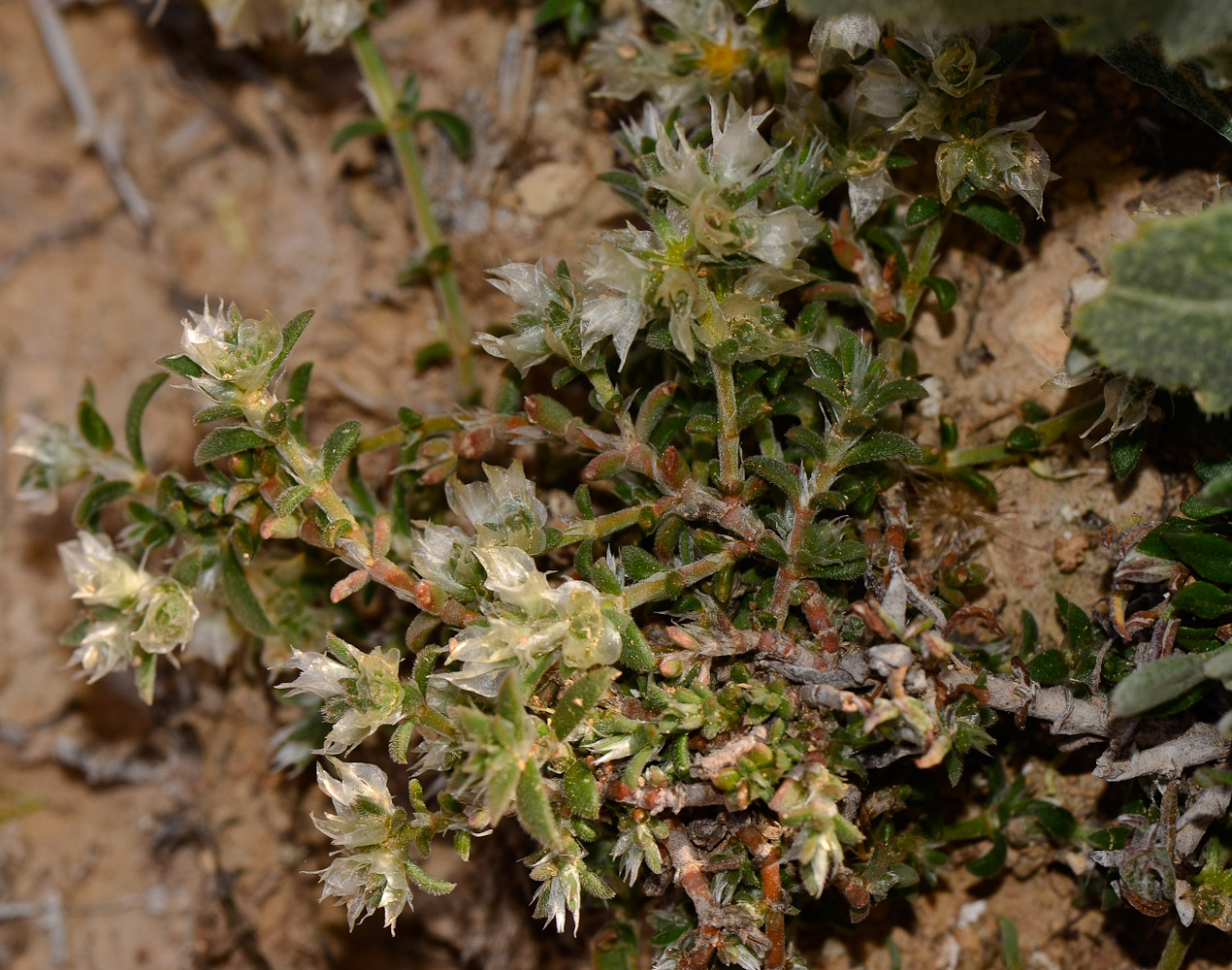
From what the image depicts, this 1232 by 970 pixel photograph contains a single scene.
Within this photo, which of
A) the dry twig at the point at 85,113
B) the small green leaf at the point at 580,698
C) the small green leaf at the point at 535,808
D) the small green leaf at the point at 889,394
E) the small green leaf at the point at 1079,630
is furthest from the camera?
the dry twig at the point at 85,113

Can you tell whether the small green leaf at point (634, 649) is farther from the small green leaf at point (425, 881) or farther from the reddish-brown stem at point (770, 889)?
the small green leaf at point (425, 881)

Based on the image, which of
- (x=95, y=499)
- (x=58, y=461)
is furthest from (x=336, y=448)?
(x=58, y=461)

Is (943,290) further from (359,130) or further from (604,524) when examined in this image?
(359,130)

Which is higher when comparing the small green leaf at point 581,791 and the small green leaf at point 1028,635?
the small green leaf at point 581,791

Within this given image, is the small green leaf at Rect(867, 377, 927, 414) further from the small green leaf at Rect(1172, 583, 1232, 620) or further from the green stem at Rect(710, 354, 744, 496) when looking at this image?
the small green leaf at Rect(1172, 583, 1232, 620)

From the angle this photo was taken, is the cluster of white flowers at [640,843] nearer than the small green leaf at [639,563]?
Yes

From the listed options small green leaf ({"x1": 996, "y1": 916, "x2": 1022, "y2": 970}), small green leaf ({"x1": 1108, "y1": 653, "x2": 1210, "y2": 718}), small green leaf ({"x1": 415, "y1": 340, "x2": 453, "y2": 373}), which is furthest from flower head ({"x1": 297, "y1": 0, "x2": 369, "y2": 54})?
small green leaf ({"x1": 996, "y1": 916, "x2": 1022, "y2": 970})

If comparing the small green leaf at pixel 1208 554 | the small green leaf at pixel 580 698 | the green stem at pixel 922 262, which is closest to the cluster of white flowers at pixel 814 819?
the small green leaf at pixel 580 698
